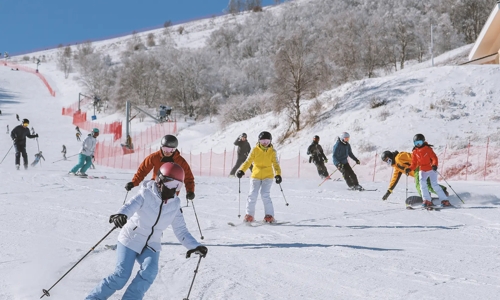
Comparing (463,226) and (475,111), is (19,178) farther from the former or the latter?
(475,111)

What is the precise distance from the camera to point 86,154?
15672 mm

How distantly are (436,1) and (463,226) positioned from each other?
269ft

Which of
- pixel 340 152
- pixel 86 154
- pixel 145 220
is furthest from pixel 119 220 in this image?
pixel 86 154

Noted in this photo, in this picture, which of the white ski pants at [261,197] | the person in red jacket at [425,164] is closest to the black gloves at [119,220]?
the white ski pants at [261,197]

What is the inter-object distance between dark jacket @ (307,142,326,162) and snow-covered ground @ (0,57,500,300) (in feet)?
11.6

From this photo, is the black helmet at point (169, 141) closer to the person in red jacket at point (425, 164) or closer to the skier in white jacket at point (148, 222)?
the skier in white jacket at point (148, 222)

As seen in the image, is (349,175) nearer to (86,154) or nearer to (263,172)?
(263,172)

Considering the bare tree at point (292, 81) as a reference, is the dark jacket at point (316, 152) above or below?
below

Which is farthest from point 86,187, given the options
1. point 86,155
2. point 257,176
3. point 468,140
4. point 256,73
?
point 256,73

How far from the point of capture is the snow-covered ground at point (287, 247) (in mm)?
4637

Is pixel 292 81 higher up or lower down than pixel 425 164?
higher up

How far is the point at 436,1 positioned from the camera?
79.9 m

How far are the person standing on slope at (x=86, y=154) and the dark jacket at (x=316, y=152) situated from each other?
24.4 feet

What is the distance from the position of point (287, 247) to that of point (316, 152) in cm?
1076
